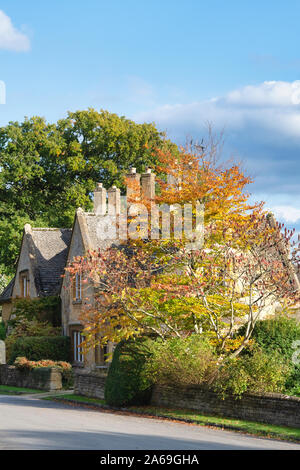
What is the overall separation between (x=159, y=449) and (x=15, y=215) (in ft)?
137

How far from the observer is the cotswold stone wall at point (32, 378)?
31.1 metres

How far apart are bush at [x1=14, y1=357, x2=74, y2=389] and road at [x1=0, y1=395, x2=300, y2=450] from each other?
34.8ft

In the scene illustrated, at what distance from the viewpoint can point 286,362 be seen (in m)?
23.8

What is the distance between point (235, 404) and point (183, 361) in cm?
240

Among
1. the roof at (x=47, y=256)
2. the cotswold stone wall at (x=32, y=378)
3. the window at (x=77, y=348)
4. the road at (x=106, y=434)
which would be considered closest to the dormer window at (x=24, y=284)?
the roof at (x=47, y=256)

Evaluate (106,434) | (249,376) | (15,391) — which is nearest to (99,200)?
(15,391)

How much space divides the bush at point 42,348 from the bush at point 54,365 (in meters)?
1.25

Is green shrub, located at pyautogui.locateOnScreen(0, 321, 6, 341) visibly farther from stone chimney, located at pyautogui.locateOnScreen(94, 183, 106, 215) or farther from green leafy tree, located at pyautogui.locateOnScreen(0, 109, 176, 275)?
stone chimney, located at pyautogui.locateOnScreen(94, 183, 106, 215)

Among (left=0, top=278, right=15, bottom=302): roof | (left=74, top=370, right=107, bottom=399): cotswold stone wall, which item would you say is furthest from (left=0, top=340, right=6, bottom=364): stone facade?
(left=74, top=370, right=107, bottom=399): cotswold stone wall

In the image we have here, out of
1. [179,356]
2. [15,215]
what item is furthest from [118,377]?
[15,215]

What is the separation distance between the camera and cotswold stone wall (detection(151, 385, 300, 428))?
1742cm

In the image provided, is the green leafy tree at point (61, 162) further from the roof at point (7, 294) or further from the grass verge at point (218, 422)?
the grass verge at point (218, 422)
